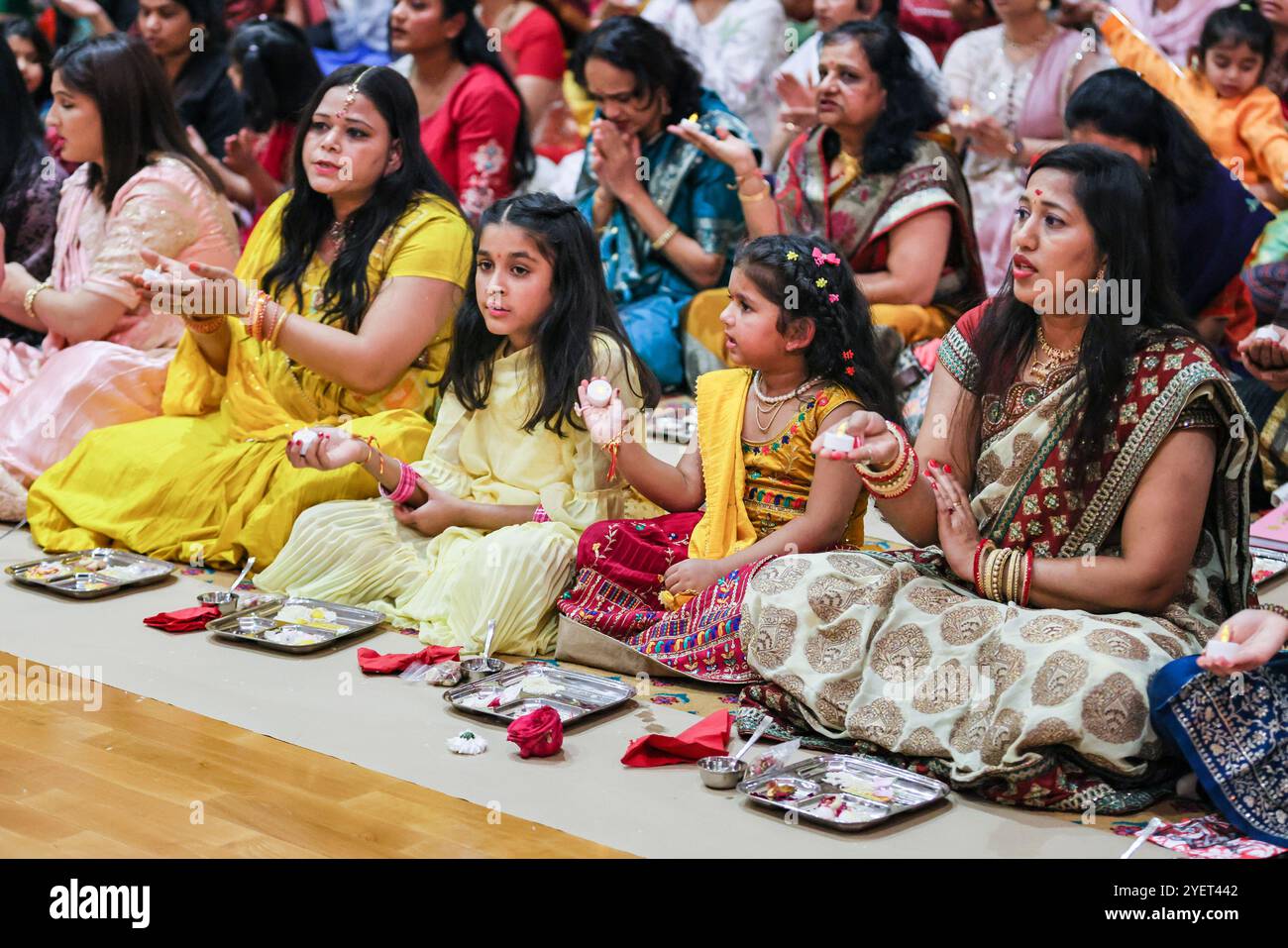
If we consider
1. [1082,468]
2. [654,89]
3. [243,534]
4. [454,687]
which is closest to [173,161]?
[243,534]

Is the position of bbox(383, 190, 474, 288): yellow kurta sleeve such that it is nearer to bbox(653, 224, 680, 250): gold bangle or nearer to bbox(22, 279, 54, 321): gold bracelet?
bbox(22, 279, 54, 321): gold bracelet

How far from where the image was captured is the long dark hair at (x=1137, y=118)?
4699mm

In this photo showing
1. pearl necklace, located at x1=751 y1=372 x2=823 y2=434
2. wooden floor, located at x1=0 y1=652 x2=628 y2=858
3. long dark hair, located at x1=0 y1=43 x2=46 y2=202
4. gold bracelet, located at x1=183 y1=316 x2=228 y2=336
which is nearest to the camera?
wooden floor, located at x1=0 y1=652 x2=628 y2=858

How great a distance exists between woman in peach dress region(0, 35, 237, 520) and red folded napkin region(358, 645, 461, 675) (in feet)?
5.47

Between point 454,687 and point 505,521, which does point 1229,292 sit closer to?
point 505,521

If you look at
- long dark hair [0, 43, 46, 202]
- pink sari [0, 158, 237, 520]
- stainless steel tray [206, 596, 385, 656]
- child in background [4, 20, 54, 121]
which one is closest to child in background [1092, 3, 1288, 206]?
pink sari [0, 158, 237, 520]

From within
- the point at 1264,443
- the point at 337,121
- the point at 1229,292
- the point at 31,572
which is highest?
the point at 337,121

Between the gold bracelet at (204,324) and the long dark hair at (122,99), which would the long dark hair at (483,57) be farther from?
the gold bracelet at (204,324)

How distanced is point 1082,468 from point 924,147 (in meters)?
2.57

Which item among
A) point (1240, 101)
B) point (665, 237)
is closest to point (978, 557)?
point (665, 237)

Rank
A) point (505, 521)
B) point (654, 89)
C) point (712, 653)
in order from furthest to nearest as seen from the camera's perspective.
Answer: point (654, 89) < point (505, 521) < point (712, 653)

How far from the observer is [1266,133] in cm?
593

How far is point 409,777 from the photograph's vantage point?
3.22 metres

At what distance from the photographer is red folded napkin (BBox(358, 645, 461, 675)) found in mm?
3789
